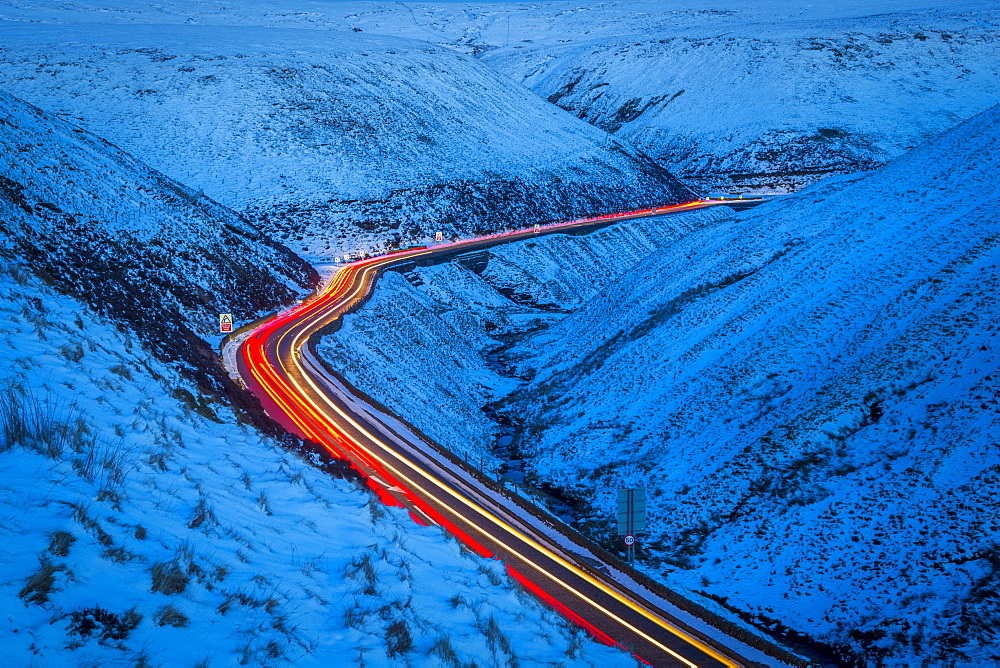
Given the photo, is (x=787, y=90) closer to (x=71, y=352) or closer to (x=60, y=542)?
(x=71, y=352)

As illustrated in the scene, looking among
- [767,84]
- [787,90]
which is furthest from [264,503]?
[767,84]

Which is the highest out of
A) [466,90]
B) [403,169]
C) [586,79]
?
[586,79]

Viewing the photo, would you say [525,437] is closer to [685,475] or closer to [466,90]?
[685,475]

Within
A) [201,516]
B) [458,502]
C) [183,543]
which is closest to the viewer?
[183,543]

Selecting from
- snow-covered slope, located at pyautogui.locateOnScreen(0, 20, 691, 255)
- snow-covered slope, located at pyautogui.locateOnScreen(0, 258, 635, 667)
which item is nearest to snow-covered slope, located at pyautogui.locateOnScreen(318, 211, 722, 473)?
snow-covered slope, located at pyautogui.locateOnScreen(0, 20, 691, 255)

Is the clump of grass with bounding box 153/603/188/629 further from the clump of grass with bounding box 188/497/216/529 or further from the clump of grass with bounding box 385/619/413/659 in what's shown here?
the clump of grass with bounding box 385/619/413/659

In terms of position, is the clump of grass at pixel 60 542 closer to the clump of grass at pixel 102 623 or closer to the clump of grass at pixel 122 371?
the clump of grass at pixel 102 623

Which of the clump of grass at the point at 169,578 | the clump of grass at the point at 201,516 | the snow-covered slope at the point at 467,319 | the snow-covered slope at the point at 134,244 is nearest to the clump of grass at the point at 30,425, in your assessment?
the clump of grass at the point at 201,516

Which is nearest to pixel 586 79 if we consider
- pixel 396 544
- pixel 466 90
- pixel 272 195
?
pixel 466 90
